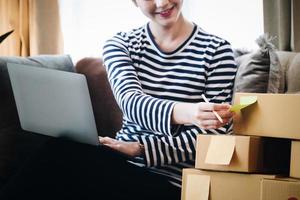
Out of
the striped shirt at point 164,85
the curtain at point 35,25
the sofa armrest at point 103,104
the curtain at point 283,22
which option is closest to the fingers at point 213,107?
the striped shirt at point 164,85

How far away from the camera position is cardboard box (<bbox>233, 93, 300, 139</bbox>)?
1.08m

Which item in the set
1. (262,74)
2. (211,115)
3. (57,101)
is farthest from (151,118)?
(262,74)

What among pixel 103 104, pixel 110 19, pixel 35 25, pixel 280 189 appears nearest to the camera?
pixel 280 189

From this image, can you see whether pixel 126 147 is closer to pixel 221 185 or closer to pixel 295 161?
pixel 221 185

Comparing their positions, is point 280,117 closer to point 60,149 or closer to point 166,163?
point 166,163

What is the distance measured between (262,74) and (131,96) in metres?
0.45

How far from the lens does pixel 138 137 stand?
1.44 m

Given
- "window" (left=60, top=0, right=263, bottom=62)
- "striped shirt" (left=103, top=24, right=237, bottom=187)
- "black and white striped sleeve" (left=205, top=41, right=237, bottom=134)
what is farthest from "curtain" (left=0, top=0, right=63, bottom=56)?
"black and white striped sleeve" (left=205, top=41, right=237, bottom=134)

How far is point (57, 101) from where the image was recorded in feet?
3.75

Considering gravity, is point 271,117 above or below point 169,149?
above

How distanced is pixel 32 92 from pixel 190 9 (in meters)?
1.35

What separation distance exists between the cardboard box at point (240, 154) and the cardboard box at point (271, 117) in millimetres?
35

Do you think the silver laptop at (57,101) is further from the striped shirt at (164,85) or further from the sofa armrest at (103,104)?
the sofa armrest at (103,104)

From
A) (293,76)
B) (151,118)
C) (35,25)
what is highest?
(35,25)
